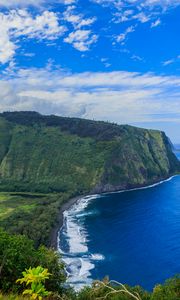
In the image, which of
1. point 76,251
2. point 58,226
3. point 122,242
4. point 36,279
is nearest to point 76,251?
point 76,251

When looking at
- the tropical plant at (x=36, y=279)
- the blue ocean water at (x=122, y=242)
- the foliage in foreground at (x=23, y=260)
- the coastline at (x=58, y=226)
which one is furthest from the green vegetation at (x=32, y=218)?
the tropical plant at (x=36, y=279)

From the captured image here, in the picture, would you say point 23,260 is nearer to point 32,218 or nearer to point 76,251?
point 76,251

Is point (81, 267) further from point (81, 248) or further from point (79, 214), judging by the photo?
point (79, 214)

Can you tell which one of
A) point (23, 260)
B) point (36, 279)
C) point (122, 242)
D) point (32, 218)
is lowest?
point (122, 242)

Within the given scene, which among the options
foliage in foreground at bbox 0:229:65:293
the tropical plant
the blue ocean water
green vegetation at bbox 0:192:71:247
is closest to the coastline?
green vegetation at bbox 0:192:71:247

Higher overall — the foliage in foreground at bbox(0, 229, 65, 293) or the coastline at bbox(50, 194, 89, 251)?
the foliage in foreground at bbox(0, 229, 65, 293)

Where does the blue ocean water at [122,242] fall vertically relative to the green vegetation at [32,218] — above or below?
below

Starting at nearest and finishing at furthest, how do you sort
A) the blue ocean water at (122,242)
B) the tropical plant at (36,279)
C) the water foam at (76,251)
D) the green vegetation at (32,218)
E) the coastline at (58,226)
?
the tropical plant at (36,279), the water foam at (76,251), the blue ocean water at (122,242), the green vegetation at (32,218), the coastline at (58,226)

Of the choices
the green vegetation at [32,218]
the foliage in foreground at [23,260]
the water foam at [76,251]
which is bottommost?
the water foam at [76,251]

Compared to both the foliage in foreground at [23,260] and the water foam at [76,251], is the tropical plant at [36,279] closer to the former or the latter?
the foliage in foreground at [23,260]

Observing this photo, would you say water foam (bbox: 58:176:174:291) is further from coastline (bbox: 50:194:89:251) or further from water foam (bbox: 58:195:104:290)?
coastline (bbox: 50:194:89:251)
